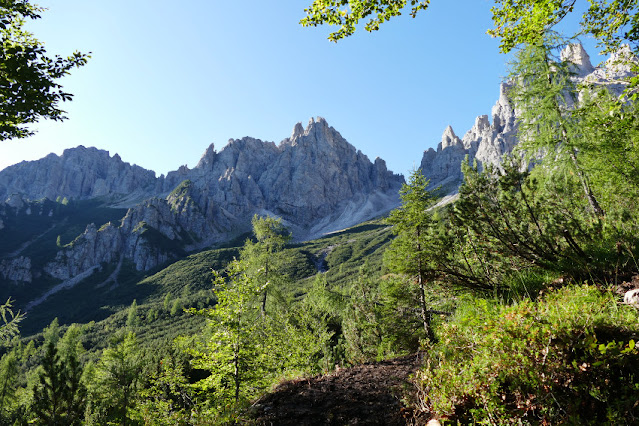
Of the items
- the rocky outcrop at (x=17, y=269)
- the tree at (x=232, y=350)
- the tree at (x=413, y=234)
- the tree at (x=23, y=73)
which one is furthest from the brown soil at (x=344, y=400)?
the rocky outcrop at (x=17, y=269)

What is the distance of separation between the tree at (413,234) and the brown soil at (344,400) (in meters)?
4.69

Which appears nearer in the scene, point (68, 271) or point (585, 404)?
point (585, 404)

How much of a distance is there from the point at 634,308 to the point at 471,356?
1.97 meters

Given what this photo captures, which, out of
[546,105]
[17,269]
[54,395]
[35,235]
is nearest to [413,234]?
[546,105]

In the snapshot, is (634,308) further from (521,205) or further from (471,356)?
(521,205)

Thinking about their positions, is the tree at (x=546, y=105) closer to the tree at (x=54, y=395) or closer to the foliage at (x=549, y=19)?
the foliage at (x=549, y=19)

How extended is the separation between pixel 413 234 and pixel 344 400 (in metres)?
7.93

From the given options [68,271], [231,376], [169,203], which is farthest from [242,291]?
[169,203]

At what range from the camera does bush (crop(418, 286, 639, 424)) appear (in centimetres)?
265

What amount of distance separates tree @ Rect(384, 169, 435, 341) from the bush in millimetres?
6852

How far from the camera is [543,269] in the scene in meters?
6.01

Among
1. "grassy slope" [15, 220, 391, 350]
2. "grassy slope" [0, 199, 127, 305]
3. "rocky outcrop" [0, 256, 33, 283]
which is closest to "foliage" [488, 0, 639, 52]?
"grassy slope" [15, 220, 391, 350]

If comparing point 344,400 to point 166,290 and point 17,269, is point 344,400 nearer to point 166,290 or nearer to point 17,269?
point 166,290

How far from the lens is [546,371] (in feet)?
9.53
